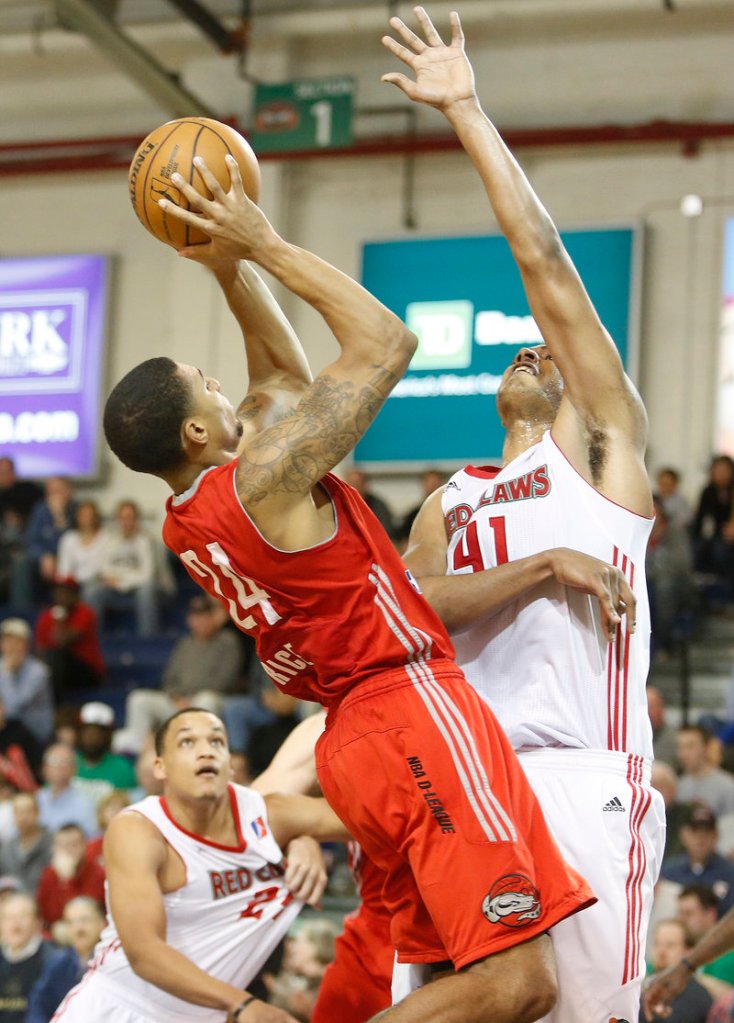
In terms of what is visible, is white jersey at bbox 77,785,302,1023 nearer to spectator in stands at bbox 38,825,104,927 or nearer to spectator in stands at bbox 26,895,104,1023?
spectator in stands at bbox 26,895,104,1023

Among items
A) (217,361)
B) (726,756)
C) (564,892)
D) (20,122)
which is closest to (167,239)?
(564,892)

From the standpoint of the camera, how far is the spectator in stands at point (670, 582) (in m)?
13.7

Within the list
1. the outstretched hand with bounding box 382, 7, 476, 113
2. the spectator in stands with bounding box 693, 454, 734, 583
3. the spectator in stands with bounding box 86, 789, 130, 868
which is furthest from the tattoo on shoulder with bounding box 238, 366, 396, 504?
the spectator in stands with bounding box 693, 454, 734, 583

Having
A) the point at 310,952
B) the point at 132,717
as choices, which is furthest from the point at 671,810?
the point at 132,717

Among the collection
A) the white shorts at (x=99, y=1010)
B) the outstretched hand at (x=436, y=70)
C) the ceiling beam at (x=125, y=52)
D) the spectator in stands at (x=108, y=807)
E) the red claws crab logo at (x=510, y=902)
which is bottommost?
the spectator in stands at (x=108, y=807)

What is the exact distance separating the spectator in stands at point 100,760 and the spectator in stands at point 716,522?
19.2ft

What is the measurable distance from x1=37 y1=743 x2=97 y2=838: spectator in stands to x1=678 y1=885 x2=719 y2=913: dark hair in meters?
5.09

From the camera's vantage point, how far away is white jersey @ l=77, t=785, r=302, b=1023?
18.8 ft

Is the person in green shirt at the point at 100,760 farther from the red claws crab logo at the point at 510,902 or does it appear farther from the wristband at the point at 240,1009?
the red claws crab logo at the point at 510,902

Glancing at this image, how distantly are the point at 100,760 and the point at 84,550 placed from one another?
4.01 m

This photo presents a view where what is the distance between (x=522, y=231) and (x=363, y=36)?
13.7 metres

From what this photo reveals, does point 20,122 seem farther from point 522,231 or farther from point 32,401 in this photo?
A: point 522,231

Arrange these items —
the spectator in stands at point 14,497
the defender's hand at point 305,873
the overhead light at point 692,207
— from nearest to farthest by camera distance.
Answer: the defender's hand at point 305,873
the overhead light at point 692,207
the spectator in stands at point 14,497

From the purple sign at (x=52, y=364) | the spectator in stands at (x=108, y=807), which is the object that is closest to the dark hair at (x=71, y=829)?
the spectator in stands at (x=108, y=807)
